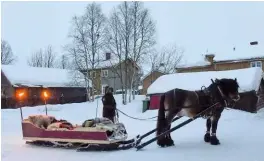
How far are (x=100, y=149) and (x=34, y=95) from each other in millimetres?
28594

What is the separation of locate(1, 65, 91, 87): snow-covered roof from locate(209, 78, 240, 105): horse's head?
95.0 ft

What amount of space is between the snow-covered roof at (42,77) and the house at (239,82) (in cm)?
1598

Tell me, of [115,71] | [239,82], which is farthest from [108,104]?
[115,71]

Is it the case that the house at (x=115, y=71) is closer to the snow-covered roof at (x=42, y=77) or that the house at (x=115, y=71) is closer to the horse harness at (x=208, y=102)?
the snow-covered roof at (x=42, y=77)

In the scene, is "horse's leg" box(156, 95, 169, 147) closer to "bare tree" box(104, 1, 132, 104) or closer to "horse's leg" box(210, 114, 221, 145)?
"horse's leg" box(210, 114, 221, 145)

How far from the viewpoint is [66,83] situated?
39906 mm

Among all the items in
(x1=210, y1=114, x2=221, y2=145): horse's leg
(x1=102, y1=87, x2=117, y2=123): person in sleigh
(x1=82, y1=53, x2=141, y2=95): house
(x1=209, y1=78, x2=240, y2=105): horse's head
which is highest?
(x1=82, y1=53, x2=141, y2=95): house

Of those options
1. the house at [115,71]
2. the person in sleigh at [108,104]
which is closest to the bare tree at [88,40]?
the house at [115,71]

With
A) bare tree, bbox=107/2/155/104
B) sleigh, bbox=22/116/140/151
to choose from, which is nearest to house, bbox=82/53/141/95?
bare tree, bbox=107/2/155/104

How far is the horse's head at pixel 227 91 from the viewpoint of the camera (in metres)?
9.09

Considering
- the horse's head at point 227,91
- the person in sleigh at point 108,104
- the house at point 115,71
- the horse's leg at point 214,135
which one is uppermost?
the house at point 115,71

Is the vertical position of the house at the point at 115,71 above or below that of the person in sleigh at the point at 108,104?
above

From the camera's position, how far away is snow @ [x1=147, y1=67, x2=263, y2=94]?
20622 millimetres

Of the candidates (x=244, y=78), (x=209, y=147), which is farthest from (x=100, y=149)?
(x=244, y=78)
